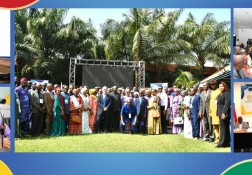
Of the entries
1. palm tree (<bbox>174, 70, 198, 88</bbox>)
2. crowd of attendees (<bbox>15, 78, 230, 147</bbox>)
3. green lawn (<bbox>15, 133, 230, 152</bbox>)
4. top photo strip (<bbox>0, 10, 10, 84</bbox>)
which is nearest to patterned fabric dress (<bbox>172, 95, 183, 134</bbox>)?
crowd of attendees (<bbox>15, 78, 230, 147</bbox>)

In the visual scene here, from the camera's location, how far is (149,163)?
6.74 m

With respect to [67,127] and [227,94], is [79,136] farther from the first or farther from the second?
[227,94]

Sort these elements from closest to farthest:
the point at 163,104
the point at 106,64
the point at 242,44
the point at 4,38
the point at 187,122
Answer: the point at 242,44
the point at 4,38
the point at 106,64
the point at 187,122
the point at 163,104

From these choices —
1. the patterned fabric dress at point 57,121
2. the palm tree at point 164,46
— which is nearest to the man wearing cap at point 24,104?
the patterned fabric dress at point 57,121

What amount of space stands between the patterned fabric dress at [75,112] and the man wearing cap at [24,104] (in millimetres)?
605

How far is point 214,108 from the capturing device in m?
7.02

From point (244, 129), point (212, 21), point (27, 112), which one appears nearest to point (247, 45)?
point (212, 21)

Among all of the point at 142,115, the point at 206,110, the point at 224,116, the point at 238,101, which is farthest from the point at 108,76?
the point at 238,101

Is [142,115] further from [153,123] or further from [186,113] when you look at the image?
[186,113]

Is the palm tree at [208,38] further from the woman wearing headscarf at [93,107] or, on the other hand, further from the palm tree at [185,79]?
the woman wearing headscarf at [93,107]

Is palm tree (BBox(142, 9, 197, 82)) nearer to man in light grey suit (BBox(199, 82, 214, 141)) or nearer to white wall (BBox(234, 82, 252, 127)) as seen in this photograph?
man in light grey suit (BBox(199, 82, 214, 141))

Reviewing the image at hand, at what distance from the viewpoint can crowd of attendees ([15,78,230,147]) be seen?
7.09 meters

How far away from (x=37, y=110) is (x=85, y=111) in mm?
686

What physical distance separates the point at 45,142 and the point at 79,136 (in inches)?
18.4
